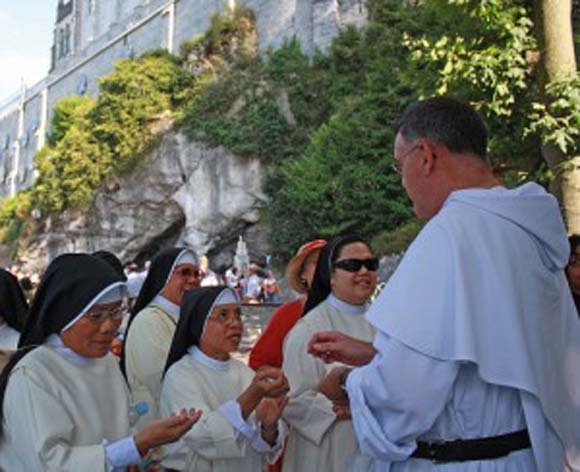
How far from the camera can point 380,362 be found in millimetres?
1872

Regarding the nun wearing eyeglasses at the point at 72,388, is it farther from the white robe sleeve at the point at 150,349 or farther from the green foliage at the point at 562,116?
the green foliage at the point at 562,116

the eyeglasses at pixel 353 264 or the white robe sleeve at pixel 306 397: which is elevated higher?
the eyeglasses at pixel 353 264

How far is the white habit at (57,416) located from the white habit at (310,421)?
99cm

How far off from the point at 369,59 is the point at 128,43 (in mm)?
23627

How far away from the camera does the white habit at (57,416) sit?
7.85ft

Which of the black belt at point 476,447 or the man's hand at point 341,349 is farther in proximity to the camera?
the man's hand at point 341,349

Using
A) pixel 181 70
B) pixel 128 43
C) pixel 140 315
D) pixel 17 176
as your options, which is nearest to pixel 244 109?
pixel 181 70

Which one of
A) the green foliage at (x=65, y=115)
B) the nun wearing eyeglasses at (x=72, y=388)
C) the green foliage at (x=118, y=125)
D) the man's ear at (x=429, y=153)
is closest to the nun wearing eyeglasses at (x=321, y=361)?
the nun wearing eyeglasses at (x=72, y=388)

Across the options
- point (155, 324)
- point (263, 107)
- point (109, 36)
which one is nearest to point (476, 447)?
point (155, 324)

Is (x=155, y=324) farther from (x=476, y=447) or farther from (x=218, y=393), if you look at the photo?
(x=476, y=447)

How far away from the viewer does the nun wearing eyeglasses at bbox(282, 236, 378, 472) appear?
3322 millimetres

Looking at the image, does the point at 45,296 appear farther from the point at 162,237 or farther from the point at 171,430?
the point at 162,237

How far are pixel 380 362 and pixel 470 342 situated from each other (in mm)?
267

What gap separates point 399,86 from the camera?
62.2ft
